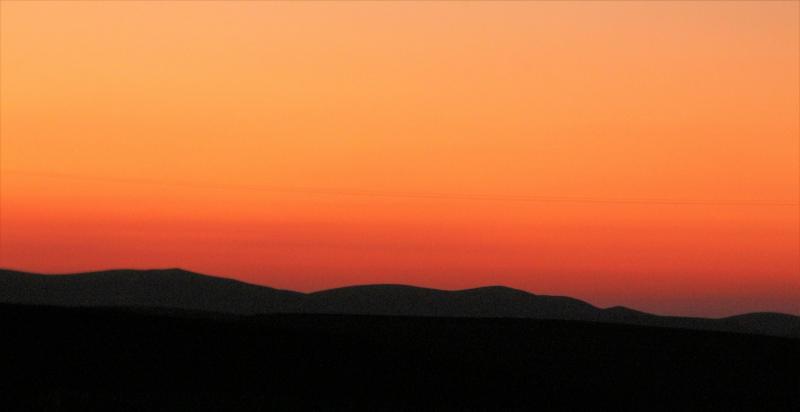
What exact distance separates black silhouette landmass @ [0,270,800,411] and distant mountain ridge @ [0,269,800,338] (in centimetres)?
8525

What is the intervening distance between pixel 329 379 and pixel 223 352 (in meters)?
4.83

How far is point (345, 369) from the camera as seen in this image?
36.1 metres

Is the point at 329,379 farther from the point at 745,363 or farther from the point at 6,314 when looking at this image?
the point at 745,363

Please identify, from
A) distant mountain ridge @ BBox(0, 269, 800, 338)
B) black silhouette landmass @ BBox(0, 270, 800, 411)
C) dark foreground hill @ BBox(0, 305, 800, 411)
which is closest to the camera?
dark foreground hill @ BBox(0, 305, 800, 411)

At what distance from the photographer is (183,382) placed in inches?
1248

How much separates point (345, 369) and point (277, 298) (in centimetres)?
11297

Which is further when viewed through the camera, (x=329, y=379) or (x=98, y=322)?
(x=98, y=322)

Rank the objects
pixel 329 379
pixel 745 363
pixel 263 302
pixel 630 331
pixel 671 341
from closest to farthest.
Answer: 1. pixel 329 379
2. pixel 745 363
3. pixel 671 341
4. pixel 630 331
5. pixel 263 302

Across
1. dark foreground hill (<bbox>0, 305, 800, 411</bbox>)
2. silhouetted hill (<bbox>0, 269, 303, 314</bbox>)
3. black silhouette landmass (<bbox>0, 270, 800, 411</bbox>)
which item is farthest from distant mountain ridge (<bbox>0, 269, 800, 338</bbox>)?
dark foreground hill (<bbox>0, 305, 800, 411</bbox>)

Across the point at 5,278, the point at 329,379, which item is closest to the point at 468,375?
the point at 329,379

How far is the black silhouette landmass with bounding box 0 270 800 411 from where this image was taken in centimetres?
2970

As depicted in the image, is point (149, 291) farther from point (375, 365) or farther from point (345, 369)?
point (345, 369)

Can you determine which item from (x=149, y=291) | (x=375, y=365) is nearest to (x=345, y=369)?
(x=375, y=365)

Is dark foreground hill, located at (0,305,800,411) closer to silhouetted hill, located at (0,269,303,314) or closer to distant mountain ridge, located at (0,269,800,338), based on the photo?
distant mountain ridge, located at (0,269,800,338)
